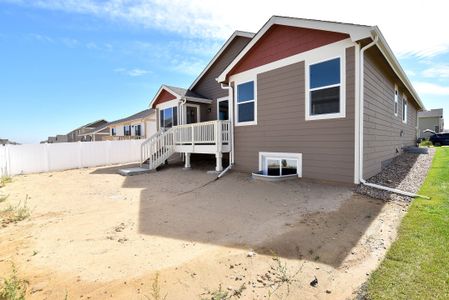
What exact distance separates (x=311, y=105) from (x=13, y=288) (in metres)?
7.51

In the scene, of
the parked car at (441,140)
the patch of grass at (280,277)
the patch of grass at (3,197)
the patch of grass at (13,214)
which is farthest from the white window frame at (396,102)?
the parked car at (441,140)

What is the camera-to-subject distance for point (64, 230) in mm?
4652

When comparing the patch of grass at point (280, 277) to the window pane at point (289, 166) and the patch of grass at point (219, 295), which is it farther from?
the window pane at point (289, 166)

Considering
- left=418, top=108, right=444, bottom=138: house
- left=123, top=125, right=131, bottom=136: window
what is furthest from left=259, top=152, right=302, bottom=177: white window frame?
left=418, top=108, right=444, bottom=138: house

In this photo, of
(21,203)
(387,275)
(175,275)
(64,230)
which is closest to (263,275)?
(175,275)

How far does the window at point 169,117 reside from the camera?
1472 cm

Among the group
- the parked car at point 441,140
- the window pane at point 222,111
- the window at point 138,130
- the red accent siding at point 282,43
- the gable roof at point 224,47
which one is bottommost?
the parked car at point 441,140

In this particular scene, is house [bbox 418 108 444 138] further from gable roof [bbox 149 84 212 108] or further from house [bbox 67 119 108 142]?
house [bbox 67 119 108 142]

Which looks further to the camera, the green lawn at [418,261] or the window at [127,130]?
the window at [127,130]

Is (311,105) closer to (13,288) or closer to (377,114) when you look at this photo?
(377,114)

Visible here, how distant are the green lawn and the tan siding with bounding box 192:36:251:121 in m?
10.5

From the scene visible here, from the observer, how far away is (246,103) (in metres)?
9.66

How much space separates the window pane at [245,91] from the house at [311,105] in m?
0.04

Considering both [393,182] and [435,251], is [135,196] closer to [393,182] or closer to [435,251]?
[435,251]
